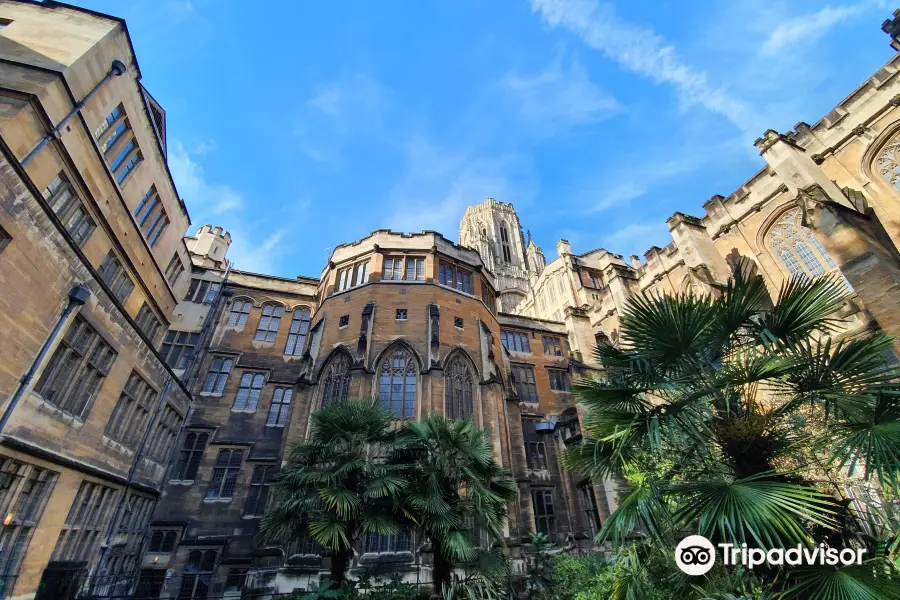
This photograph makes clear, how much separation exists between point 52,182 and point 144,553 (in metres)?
13.9

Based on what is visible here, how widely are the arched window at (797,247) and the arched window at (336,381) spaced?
64.6 feet

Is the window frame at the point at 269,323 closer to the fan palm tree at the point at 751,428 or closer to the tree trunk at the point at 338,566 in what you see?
the tree trunk at the point at 338,566

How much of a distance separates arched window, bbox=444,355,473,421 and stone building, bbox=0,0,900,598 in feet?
0.42

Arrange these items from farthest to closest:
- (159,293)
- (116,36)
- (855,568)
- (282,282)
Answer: (282,282) < (159,293) < (116,36) < (855,568)

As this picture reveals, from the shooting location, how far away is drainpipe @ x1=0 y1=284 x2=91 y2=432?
28.7ft

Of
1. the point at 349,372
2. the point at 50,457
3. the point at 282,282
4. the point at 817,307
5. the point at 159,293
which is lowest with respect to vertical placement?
the point at 50,457

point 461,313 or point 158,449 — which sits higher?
point 461,313

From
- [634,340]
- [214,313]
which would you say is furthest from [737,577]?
[214,313]

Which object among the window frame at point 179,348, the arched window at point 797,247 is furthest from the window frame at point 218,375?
the arched window at point 797,247

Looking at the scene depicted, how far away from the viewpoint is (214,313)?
2169 cm

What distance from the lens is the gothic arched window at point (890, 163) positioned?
618 inches

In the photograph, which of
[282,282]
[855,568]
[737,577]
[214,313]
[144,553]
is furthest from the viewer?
[282,282]

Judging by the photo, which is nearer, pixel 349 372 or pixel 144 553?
pixel 144 553

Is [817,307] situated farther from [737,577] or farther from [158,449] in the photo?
[158,449]
